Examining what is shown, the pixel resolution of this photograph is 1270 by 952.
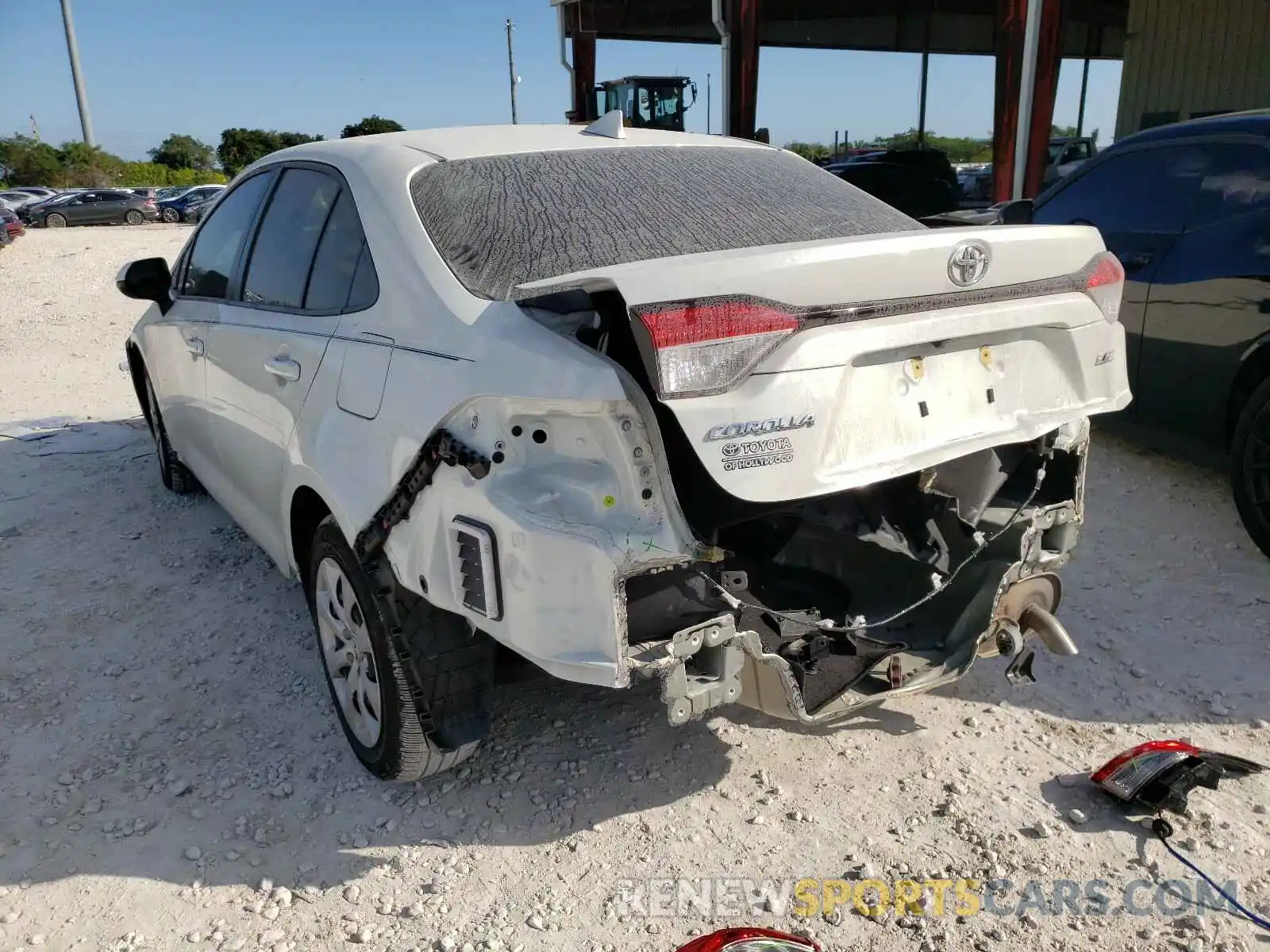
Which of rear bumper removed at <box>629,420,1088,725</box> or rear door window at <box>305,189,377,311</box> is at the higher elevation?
rear door window at <box>305,189,377,311</box>

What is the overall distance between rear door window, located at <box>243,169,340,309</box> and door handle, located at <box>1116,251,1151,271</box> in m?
3.72


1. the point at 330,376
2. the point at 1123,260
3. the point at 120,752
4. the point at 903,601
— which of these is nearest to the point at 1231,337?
the point at 1123,260

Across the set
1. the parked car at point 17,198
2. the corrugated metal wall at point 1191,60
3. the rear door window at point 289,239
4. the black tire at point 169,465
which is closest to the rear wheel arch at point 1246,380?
the rear door window at point 289,239

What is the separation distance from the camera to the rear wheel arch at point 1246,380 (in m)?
4.07

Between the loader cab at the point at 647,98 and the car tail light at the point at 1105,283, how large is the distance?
1780cm

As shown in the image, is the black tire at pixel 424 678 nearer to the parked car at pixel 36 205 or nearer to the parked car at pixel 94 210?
the parked car at pixel 36 205

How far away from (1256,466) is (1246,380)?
17.6 inches

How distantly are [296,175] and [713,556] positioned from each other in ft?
7.00

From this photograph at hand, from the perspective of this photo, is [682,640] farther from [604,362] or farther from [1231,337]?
[1231,337]

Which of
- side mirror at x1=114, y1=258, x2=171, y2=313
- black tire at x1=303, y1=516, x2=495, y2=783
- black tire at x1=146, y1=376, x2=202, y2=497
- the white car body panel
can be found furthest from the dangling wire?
black tire at x1=146, y1=376, x2=202, y2=497

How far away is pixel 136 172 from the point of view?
5719cm

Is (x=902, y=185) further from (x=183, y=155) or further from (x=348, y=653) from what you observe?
(x=183, y=155)

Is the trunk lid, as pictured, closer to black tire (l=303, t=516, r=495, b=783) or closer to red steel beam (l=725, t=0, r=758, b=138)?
black tire (l=303, t=516, r=495, b=783)

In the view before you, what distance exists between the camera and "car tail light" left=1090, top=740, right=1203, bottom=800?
8.66 feet
